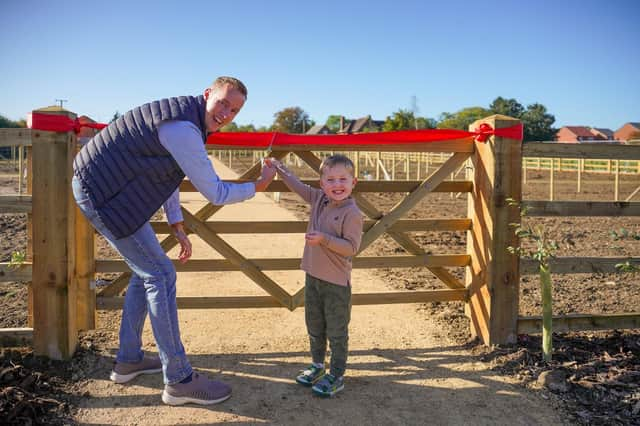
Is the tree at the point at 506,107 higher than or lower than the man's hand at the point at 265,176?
higher

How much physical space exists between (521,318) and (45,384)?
11.0 feet

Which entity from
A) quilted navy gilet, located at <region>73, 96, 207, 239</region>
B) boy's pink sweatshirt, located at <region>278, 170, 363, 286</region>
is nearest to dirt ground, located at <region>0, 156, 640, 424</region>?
boy's pink sweatshirt, located at <region>278, 170, 363, 286</region>

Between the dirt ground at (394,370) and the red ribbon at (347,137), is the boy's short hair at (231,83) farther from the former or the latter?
the dirt ground at (394,370)

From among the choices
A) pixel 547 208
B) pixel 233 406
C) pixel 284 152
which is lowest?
pixel 233 406

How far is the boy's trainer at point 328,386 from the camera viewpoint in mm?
3289

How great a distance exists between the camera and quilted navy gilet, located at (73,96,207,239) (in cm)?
289

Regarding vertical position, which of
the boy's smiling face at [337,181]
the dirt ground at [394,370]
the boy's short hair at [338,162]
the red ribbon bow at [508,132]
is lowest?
the dirt ground at [394,370]

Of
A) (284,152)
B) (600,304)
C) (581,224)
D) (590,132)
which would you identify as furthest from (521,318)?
(590,132)

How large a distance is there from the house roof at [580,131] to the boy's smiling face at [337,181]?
104m

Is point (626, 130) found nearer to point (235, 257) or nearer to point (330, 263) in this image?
point (235, 257)

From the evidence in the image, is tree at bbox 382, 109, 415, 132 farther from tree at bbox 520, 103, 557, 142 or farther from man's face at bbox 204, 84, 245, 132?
man's face at bbox 204, 84, 245, 132

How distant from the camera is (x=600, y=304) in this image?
5301 mm

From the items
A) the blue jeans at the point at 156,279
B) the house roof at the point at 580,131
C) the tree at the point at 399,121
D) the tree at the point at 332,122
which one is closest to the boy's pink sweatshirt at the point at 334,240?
the blue jeans at the point at 156,279

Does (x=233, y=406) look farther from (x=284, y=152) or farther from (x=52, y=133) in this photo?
(x=52, y=133)
